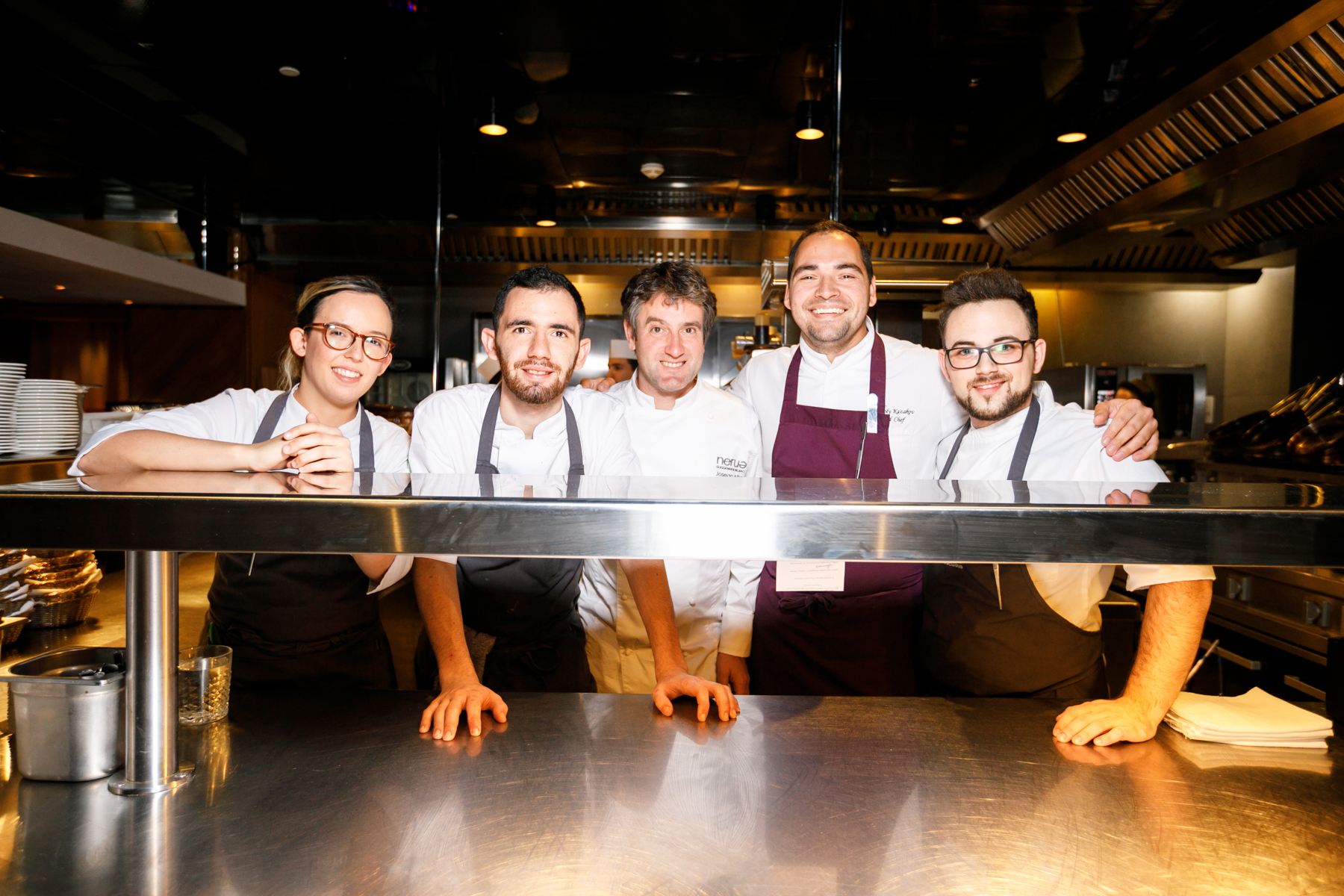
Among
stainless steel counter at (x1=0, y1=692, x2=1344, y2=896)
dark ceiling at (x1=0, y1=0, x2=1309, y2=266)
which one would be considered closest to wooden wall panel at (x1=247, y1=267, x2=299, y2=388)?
dark ceiling at (x1=0, y1=0, x2=1309, y2=266)

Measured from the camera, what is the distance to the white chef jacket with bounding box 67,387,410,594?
1579 millimetres

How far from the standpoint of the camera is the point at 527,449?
1.76m

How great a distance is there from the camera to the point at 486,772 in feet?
3.26

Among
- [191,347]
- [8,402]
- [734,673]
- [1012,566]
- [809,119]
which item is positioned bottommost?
[734,673]

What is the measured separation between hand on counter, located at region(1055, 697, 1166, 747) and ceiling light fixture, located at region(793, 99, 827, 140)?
2651 millimetres

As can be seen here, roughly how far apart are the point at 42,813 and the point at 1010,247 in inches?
171

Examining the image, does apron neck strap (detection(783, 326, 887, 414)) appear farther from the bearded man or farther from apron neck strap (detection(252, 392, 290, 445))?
apron neck strap (detection(252, 392, 290, 445))

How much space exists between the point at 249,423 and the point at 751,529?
1386 mm

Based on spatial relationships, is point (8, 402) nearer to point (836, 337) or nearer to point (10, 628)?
point (10, 628)

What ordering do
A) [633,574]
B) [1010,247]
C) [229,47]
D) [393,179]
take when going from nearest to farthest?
[633,574]
[229,47]
[1010,247]
[393,179]

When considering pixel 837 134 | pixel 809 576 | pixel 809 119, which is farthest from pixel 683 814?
pixel 809 119

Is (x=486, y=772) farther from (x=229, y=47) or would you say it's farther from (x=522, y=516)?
(x=229, y=47)

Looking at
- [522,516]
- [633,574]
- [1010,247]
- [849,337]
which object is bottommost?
[633,574]

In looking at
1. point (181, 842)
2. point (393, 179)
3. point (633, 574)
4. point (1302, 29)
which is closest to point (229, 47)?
point (393, 179)
